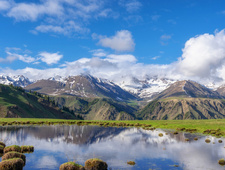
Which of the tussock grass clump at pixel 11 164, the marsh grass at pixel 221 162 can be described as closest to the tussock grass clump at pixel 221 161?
the marsh grass at pixel 221 162

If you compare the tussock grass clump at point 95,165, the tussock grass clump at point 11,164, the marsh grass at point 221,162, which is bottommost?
the marsh grass at point 221,162

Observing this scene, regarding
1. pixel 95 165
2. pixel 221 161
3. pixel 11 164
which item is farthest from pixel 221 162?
→ pixel 11 164

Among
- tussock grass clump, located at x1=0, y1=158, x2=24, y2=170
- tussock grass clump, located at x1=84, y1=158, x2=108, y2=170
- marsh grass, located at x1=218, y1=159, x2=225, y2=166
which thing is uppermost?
tussock grass clump, located at x1=0, y1=158, x2=24, y2=170

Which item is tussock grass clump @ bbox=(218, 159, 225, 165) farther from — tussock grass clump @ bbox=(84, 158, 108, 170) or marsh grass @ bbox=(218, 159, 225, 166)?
tussock grass clump @ bbox=(84, 158, 108, 170)

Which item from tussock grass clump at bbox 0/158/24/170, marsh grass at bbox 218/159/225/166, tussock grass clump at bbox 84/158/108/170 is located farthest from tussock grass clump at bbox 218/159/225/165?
tussock grass clump at bbox 0/158/24/170

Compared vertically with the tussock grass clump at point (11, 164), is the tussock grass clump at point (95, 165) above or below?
below

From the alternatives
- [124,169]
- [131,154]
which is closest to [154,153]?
[131,154]

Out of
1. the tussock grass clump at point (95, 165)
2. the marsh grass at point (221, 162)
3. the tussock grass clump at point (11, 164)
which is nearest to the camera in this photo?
the tussock grass clump at point (11, 164)

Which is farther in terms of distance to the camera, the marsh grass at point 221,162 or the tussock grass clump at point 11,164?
the marsh grass at point 221,162

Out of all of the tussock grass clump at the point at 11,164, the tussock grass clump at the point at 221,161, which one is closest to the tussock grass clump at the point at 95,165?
the tussock grass clump at the point at 11,164

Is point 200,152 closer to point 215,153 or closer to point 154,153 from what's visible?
point 215,153

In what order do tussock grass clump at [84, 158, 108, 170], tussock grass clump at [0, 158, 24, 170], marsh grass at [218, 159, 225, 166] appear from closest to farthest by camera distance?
1. tussock grass clump at [0, 158, 24, 170]
2. tussock grass clump at [84, 158, 108, 170]
3. marsh grass at [218, 159, 225, 166]

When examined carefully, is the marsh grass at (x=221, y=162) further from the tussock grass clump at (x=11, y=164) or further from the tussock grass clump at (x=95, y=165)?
the tussock grass clump at (x=11, y=164)

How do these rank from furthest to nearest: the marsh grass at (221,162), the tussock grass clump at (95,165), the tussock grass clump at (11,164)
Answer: the marsh grass at (221,162), the tussock grass clump at (95,165), the tussock grass clump at (11,164)
